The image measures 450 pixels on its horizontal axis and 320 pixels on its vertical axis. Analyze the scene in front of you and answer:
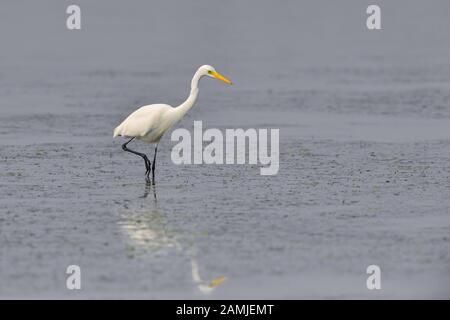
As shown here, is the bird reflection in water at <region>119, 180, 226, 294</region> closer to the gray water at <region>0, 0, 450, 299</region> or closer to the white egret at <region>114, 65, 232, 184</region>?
the gray water at <region>0, 0, 450, 299</region>

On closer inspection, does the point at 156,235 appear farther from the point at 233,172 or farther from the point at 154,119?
the point at 154,119

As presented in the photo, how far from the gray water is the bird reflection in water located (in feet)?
0.09

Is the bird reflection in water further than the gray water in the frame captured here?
No

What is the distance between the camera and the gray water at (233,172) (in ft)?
40.1

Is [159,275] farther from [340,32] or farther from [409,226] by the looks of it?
[340,32]

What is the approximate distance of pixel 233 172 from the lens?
17.7m

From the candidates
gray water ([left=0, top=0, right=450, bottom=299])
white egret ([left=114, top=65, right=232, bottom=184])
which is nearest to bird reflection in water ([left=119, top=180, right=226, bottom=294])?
gray water ([left=0, top=0, right=450, bottom=299])

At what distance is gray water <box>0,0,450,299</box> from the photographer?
40.1 ft

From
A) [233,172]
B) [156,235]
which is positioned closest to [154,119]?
[233,172]

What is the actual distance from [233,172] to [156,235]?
4.14 meters

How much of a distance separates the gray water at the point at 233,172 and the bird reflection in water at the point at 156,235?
28 mm

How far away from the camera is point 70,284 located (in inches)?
461

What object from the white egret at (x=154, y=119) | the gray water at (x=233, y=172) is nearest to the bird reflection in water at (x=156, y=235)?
the gray water at (x=233, y=172)

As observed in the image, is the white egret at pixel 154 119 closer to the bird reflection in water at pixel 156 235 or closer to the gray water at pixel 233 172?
the gray water at pixel 233 172
